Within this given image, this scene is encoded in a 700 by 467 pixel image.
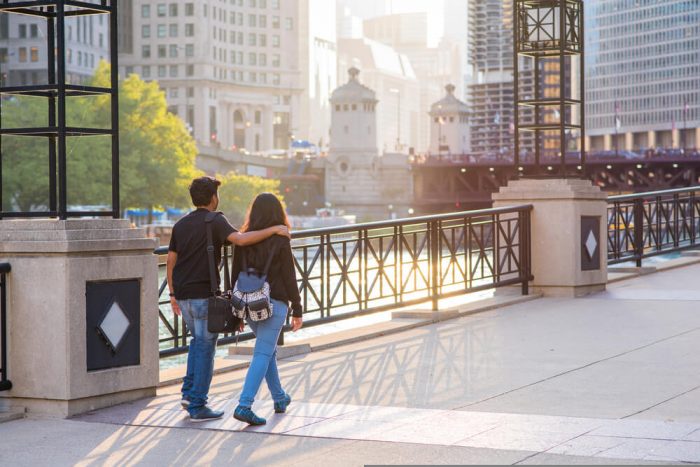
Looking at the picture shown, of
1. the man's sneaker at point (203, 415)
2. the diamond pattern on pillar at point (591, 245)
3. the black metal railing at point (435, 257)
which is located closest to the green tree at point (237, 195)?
the diamond pattern on pillar at point (591, 245)

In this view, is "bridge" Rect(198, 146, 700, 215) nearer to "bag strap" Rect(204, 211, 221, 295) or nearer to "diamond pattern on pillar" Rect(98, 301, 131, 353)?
"diamond pattern on pillar" Rect(98, 301, 131, 353)

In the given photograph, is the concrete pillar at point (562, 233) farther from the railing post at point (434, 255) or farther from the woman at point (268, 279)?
the woman at point (268, 279)

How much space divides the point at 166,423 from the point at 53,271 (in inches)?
55.7

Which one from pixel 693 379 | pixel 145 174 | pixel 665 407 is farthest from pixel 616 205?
pixel 145 174

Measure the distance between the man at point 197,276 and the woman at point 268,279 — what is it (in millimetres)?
210

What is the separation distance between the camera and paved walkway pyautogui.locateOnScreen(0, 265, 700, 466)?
26.3 feet

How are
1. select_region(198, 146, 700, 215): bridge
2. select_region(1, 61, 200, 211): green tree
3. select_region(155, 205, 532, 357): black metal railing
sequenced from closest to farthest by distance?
select_region(155, 205, 532, 357): black metal railing
select_region(1, 61, 200, 211): green tree
select_region(198, 146, 700, 215): bridge

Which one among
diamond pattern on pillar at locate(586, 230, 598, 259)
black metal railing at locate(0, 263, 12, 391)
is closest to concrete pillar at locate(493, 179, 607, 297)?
diamond pattern on pillar at locate(586, 230, 598, 259)

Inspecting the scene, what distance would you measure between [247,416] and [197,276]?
1074mm

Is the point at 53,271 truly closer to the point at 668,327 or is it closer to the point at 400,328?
the point at 400,328

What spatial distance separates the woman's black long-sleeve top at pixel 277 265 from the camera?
9.13m

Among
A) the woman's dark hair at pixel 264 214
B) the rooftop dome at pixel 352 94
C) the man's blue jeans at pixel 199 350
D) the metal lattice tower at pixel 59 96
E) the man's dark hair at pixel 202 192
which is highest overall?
the rooftop dome at pixel 352 94

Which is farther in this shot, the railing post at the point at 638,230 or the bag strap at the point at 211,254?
the railing post at the point at 638,230

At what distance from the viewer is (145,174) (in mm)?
80375
